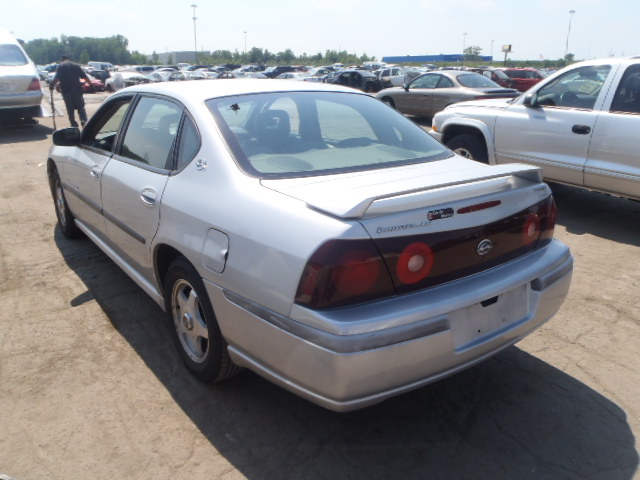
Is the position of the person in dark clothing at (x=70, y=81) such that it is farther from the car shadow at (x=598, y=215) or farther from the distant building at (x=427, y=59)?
the distant building at (x=427, y=59)

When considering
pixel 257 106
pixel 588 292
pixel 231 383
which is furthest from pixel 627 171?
pixel 231 383

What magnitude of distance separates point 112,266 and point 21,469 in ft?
7.85

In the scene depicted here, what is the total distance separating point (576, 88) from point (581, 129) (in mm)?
553

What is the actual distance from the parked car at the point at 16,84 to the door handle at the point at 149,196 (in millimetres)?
10751

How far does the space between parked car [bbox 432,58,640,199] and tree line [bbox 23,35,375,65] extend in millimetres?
100426

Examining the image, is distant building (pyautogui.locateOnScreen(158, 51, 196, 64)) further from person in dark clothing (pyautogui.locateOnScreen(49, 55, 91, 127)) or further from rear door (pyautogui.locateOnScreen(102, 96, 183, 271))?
rear door (pyautogui.locateOnScreen(102, 96, 183, 271))

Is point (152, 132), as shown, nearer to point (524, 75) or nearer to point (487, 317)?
point (487, 317)

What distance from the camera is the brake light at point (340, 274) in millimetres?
2109

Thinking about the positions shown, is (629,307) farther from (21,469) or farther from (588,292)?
(21,469)

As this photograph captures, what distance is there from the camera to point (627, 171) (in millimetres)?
5270

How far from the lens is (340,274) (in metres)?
2.12

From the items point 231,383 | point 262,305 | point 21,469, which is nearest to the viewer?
point 262,305

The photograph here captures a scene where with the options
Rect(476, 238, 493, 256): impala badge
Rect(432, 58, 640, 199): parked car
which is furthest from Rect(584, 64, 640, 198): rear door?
Rect(476, 238, 493, 256): impala badge

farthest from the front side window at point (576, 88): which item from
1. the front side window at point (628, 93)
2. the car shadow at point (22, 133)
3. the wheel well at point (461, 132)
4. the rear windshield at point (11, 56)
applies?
the rear windshield at point (11, 56)
